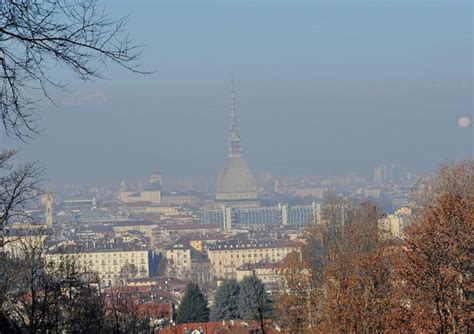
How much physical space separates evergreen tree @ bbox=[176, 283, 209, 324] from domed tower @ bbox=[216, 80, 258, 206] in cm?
9109

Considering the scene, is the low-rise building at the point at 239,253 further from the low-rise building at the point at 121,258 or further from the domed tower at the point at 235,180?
the domed tower at the point at 235,180

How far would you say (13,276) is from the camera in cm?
941

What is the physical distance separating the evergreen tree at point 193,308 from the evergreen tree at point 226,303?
178 cm

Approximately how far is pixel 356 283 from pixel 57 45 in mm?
10656

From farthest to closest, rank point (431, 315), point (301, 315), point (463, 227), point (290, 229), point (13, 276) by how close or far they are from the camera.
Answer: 1. point (290, 229)
2. point (301, 315)
3. point (463, 227)
4. point (431, 315)
5. point (13, 276)

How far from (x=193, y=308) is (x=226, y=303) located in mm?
3307

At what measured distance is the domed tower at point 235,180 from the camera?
124125 millimetres

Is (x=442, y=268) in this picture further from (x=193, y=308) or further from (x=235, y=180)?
(x=235, y=180)

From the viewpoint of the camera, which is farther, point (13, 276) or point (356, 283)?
point (356, 283)

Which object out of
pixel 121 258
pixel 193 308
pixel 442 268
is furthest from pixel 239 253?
pixel 442 268

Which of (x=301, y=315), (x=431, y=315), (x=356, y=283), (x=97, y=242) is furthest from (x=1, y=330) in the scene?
(x=97, y=242)

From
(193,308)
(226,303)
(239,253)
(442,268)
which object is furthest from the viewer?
(239,253)

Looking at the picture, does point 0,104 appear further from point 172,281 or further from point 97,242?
point 97,242

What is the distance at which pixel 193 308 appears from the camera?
2770 cm
